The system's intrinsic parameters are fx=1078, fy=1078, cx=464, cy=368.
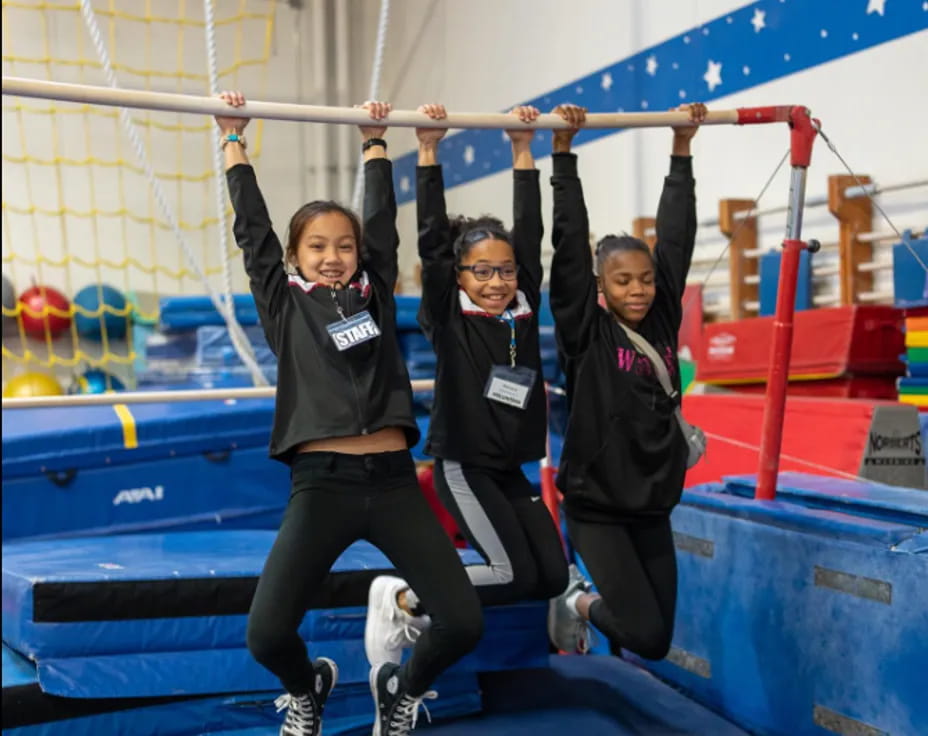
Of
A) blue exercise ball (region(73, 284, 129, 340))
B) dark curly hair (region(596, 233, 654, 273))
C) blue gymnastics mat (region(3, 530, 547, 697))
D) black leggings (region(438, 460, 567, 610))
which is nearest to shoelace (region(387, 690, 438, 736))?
black leggings (region(438, 460, 567, 610))

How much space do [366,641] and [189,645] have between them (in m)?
0.52

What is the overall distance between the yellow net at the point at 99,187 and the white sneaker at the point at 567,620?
5.32 meters

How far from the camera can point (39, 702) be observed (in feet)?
9.58

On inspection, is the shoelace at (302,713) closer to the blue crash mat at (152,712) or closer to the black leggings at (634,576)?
the blue crash mat at (152,712)

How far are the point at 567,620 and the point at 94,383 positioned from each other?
218 inches

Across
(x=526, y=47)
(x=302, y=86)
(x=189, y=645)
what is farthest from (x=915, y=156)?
(x=302, y=86)

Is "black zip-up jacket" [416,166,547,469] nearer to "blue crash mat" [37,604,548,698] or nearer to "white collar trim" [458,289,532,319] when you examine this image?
"white collar trim" [458,289,532,319]

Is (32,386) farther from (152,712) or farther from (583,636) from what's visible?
(583,636)

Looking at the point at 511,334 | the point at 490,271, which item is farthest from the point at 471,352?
the point at 490,271

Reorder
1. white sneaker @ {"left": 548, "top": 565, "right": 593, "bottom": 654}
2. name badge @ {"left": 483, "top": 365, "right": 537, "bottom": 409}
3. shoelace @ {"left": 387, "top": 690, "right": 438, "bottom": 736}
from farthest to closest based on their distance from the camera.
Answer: white sneaker @ {"left": 548, "top": 565, "right": 593, "bottom": 654} < name badge @ {"left": 483, "top": 365, "right": 537, "bottom": 409} < shoelace @ {"left": 387, "top": 690, "right": 438, "bottom": 736}

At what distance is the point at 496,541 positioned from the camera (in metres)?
2.81

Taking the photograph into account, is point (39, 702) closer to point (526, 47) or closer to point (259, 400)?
point (259, 400)

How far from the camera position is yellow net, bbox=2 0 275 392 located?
8.22 meters

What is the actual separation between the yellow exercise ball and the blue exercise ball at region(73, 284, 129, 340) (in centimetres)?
59
